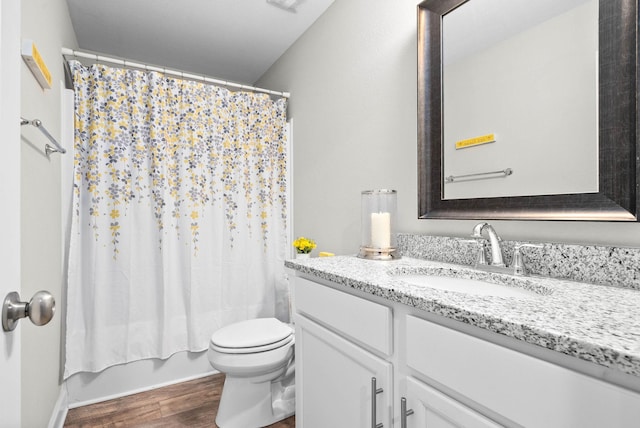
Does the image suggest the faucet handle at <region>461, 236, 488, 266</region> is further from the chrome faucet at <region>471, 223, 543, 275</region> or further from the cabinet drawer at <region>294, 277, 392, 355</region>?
the cabinet drawer at <region>294, 277, 392, 355</region>

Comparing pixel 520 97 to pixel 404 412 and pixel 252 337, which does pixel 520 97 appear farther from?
pixel 252 337

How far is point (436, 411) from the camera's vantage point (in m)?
0.74

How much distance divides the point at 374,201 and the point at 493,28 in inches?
30.7

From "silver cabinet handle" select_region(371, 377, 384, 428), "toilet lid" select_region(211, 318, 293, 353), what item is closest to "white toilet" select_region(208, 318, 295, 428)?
"toilet lid" select_region(211, 318, 293, 353)

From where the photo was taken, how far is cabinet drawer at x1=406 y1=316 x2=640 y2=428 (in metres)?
0.49

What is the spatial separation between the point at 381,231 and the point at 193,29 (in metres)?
2.00

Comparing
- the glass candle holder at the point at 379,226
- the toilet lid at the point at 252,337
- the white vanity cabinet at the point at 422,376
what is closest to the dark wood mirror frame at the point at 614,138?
the glass candle holder at the point at 379,226

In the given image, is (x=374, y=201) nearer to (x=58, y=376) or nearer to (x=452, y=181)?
(x=452, y=181)

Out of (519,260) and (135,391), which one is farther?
(135,391)

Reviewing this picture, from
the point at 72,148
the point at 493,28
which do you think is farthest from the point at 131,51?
the point at 493,28

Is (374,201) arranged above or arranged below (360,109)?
below

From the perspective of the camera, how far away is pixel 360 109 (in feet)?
6.13

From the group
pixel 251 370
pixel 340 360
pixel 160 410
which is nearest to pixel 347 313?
pixel 340 360

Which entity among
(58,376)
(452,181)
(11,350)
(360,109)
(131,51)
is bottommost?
(58,376)
